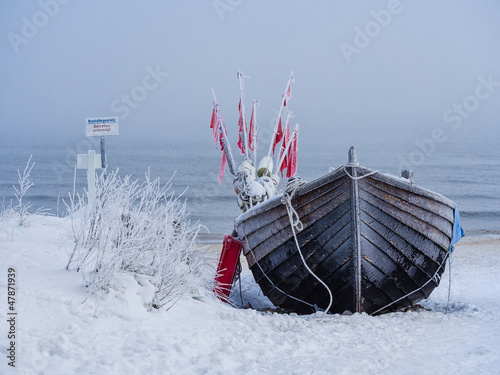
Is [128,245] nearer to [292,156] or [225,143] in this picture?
[225,143]

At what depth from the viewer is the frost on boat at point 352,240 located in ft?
19.6

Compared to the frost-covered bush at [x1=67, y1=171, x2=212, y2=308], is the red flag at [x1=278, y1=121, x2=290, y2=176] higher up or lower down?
higher up

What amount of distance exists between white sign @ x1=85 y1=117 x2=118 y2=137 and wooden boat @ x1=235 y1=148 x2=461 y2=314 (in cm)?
355

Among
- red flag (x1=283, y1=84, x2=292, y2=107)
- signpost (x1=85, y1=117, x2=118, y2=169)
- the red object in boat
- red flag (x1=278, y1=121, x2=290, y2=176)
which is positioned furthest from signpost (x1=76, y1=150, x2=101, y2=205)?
red flag (x1=283, y1=84, x2=292, y2=107)

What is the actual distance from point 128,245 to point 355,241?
2463 mm

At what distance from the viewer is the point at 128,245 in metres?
5.28

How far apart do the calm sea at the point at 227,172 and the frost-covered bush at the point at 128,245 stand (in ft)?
32.4

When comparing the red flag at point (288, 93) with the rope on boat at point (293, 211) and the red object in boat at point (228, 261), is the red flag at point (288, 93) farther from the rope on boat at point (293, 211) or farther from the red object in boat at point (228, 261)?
the rope on boat at point (293, 211)

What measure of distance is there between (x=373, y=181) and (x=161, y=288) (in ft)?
8.30

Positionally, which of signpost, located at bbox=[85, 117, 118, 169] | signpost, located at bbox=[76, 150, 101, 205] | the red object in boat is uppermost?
signpost, located at bbox=[85, 117, 118, 169]

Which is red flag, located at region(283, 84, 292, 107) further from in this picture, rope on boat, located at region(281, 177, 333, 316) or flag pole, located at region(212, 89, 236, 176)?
rope on boat, located at region(281, 177, 333, 316)

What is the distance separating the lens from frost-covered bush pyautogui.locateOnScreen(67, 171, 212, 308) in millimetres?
4887

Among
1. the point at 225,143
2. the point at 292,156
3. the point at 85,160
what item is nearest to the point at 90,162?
the point at 85,160

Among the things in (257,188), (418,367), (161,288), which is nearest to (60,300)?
(161,288)
